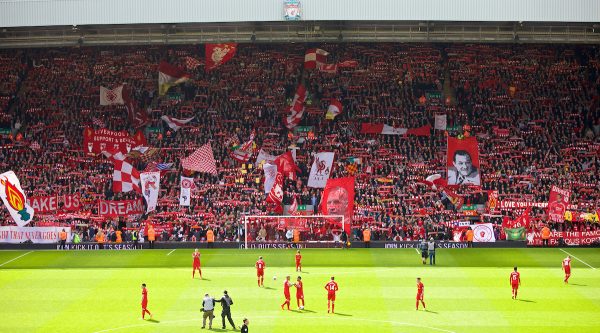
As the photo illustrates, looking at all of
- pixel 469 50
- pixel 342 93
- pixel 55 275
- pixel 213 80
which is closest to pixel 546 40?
pixel 469 50

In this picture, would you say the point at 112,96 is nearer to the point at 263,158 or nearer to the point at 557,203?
the point at 263,158

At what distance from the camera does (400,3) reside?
57062mm

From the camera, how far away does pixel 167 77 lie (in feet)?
221

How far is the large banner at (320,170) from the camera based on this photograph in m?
60.3

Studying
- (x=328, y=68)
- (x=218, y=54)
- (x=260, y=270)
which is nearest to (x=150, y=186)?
(x=218, y=54)

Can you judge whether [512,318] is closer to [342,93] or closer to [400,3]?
[400,3]

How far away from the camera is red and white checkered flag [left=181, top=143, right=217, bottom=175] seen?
60.9 m

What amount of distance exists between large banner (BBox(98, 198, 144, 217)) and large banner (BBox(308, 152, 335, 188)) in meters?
10.5

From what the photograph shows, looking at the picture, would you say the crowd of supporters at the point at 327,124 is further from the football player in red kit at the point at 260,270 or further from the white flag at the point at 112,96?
the football player in red kit at the point at 260,270

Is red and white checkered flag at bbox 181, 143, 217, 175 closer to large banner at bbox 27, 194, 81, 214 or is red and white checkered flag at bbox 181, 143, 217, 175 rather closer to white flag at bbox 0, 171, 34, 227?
large banner at bbox 27, 194, 81, 214

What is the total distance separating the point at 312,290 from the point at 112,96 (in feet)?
101

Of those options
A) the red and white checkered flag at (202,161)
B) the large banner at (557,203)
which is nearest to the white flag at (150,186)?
the red and white checkered flag at (202,161)

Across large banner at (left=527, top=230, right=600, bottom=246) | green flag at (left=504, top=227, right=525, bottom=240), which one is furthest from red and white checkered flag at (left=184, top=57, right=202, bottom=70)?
large banner at (left=527, top=230, right=600, bottom=246)

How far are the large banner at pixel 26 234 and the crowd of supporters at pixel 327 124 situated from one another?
5.19 ft
